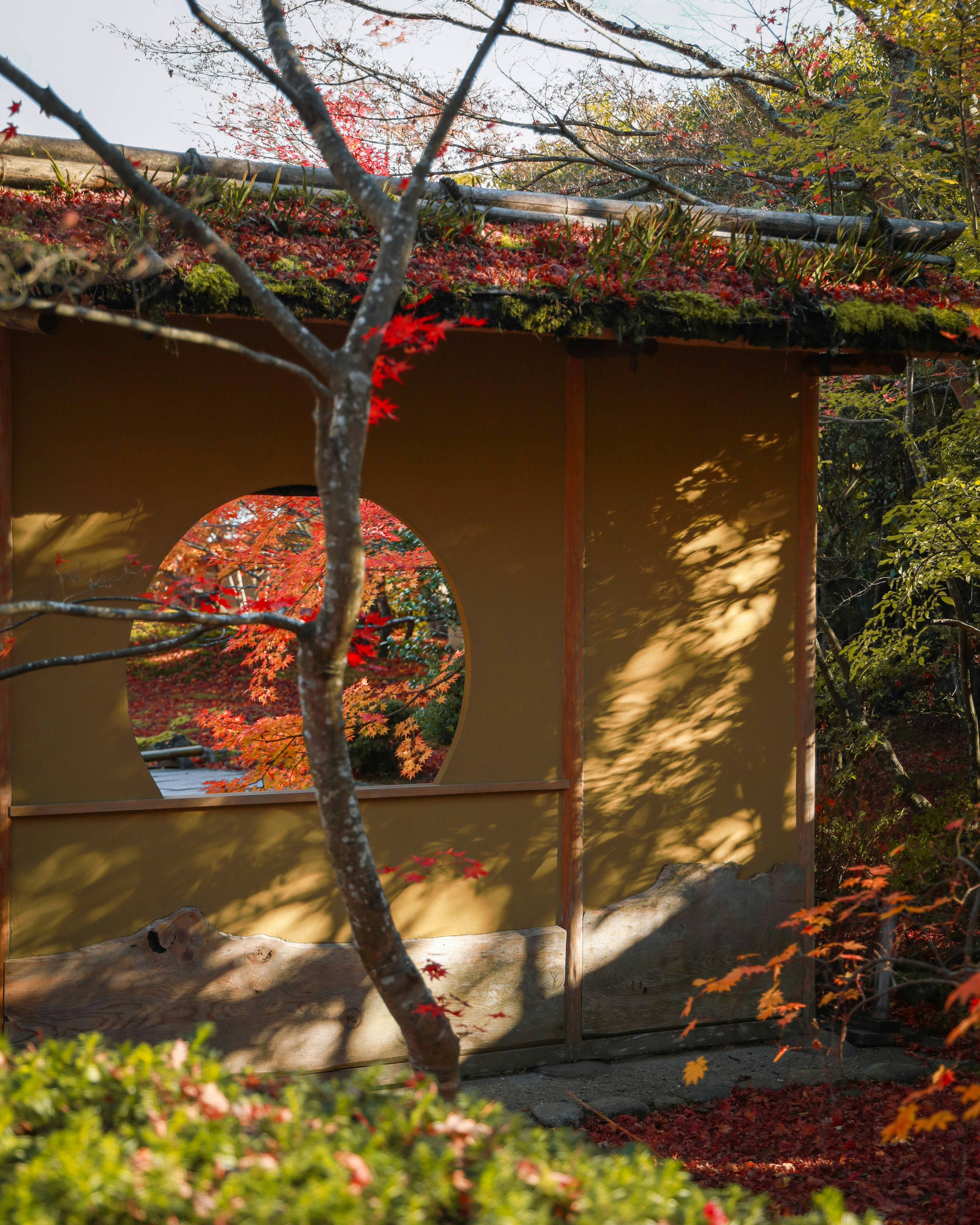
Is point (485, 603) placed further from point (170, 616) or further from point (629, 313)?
point (170, 616)

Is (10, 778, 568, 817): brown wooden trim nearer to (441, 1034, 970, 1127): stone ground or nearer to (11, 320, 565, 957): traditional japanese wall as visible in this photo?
(11, 320, 565, 957): traditional japanese wall

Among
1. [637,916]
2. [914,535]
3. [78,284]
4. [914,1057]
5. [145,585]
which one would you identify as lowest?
[914,1057]

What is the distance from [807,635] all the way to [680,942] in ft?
5.11

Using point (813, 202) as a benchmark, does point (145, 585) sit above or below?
below

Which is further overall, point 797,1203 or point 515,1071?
point 515,1071

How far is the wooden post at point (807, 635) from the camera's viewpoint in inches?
184

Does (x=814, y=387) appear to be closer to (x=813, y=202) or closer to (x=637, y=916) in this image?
(x=637, y=916)

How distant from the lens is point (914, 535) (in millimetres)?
5578

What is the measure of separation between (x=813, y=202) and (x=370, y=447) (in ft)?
17.1

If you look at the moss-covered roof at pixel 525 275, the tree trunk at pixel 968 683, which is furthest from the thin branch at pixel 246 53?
the tree trunk at pixel 968 683

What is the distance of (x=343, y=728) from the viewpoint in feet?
8.21

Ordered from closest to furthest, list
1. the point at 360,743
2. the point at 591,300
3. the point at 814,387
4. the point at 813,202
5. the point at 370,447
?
the point at 591,300
the point at 370,447
the point at 814,387
the point at 813,202
the point at 360,743

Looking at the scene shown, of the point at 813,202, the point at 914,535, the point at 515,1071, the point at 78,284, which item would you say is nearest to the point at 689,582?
the point at 914,535

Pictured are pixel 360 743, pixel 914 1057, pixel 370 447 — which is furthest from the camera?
pixel 360 743
